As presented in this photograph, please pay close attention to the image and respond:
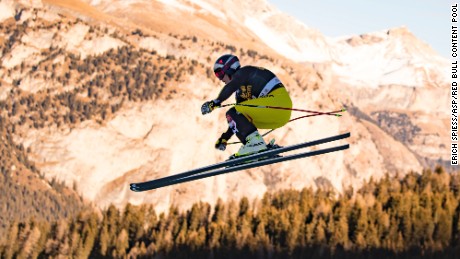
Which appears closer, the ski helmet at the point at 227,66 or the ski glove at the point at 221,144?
the ski helmet at the point at 227,66

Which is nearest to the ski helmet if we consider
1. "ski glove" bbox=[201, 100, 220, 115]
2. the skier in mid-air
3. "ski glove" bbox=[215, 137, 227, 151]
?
the skier in mid-air

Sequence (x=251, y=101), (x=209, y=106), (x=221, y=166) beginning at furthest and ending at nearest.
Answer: (x=251, y=101) < (x=221, y=166) < (x=209, y=106)

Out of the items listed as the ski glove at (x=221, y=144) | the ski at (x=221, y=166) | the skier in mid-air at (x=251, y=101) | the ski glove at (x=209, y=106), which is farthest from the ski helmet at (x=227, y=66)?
the ski at (x=221, y=166)

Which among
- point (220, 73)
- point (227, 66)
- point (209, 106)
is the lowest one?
point (209, 106)

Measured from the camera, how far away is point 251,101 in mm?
25203

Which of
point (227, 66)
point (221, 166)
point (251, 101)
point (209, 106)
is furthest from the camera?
point (251, 101)

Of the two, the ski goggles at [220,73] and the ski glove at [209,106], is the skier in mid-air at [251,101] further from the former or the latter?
the ski glove at [209,106]

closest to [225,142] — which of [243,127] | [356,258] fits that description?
[243,127]

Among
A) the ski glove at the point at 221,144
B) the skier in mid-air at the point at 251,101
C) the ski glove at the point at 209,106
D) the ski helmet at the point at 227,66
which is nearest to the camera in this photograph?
the ski glove at the point at 209,106

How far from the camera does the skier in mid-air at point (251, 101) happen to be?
24.8 m

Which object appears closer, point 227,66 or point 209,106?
point 209,106

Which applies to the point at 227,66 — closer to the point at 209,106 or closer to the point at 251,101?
the point at 251,101

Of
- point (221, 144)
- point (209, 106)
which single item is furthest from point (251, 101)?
point (209, 106)

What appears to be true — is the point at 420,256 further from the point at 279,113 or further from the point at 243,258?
the point at 279,113
